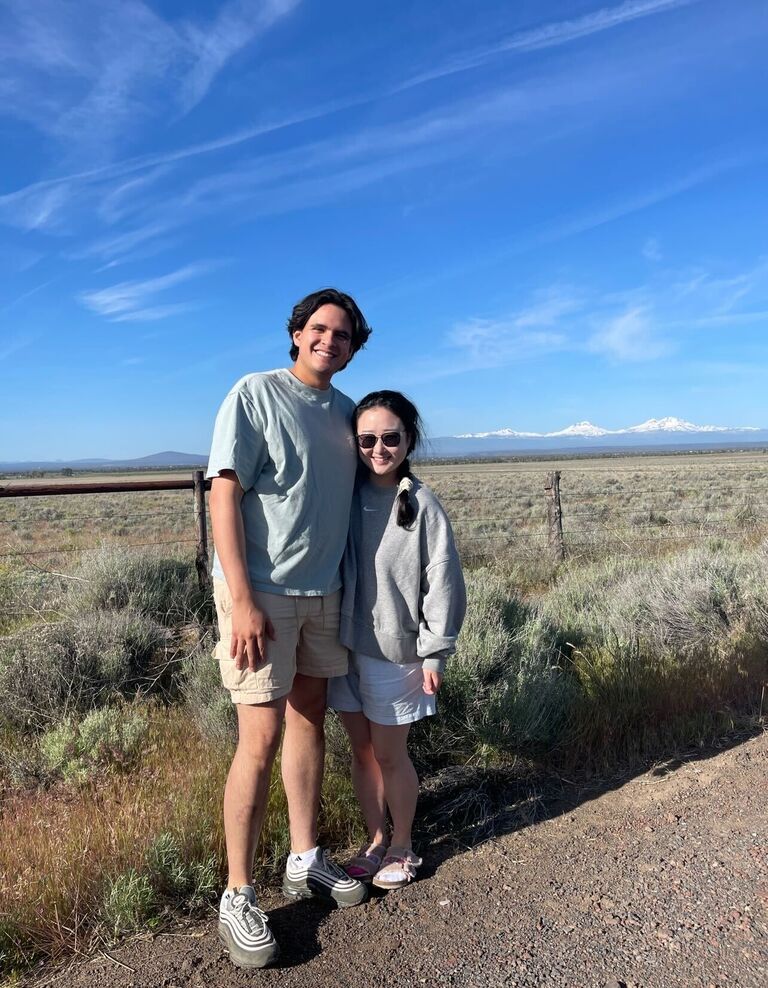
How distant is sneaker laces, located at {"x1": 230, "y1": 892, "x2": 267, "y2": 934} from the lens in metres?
2.50

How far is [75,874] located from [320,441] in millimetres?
1788

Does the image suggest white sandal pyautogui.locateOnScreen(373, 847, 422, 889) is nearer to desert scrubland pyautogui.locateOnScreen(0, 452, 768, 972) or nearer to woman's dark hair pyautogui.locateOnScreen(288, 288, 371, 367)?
desert scrubland pyautogui.locateOnScreen(0, 452, 768, 972)

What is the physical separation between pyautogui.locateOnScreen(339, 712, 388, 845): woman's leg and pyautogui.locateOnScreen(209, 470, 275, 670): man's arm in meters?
0.74

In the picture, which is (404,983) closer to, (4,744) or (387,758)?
(387,758)

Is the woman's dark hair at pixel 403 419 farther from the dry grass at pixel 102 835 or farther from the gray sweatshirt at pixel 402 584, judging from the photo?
the dry grass at pixel 102 835

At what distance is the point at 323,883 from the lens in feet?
9.28

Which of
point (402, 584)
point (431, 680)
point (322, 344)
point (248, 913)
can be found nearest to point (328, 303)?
point (322, 344)

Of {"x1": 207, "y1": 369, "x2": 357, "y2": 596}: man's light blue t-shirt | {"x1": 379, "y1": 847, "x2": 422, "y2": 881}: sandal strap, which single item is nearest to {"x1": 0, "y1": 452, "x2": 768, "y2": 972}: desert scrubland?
{"x1": 379, "y1": 847, "x2": 422, "y2": 881}: sandal strap

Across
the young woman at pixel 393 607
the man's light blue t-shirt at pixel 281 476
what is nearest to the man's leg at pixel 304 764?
the young woman at pixel 393 607

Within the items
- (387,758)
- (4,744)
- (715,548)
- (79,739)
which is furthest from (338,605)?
(715,548)

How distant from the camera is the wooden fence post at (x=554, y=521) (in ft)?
35.9

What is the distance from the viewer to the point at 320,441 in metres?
2.76

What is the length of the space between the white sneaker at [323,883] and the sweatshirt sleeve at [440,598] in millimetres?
841

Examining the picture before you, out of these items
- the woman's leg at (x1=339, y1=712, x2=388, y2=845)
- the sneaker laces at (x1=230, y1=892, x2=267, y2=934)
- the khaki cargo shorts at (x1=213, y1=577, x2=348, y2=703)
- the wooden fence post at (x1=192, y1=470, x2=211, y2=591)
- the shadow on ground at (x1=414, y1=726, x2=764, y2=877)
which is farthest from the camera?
the wooden fence post at (x1=192, y1=470, x2=211, y2=591)
